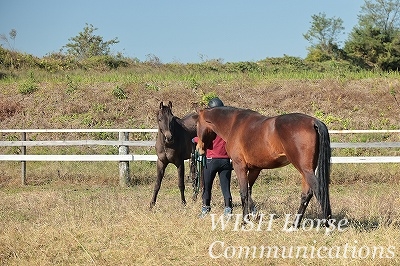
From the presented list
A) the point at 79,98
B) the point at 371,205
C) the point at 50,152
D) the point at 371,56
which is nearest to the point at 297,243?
the point at 371,205

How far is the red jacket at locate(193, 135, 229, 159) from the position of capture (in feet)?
29.5

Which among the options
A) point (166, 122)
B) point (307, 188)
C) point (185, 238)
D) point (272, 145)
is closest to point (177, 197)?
point (166, 122)

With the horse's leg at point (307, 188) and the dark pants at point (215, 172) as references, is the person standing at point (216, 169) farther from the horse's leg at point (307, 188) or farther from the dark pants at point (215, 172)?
the horse's leg at point (307, 188)

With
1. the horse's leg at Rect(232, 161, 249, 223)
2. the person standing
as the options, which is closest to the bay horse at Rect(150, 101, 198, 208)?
the person standing

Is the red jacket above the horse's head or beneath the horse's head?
beneath

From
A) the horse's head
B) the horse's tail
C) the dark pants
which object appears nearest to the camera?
the horse's tail

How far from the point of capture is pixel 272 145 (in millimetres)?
7742

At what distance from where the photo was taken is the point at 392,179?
13734mm

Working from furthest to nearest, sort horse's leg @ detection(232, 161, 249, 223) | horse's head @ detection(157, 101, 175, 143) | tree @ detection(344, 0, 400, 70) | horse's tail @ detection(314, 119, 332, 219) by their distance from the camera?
1. tree @ detection(344, 0, 400, 70)
2. horse's head @ detection(157, 101, 175, 143)
3. horse's leg @ detection(232, 161, 249, 223)
4. horse's tail @ detection(314, 119, 332, 219)

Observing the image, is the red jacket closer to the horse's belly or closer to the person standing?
the person standing

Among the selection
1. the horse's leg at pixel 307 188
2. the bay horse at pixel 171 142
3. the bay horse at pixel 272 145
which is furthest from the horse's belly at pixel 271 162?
the bay horse at pixel 171 142

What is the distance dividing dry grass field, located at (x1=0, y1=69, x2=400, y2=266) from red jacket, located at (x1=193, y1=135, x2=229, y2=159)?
831 millimetres

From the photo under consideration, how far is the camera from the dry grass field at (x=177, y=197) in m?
6.18

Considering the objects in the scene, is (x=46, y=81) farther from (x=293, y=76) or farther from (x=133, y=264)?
(x=133, y=264)
